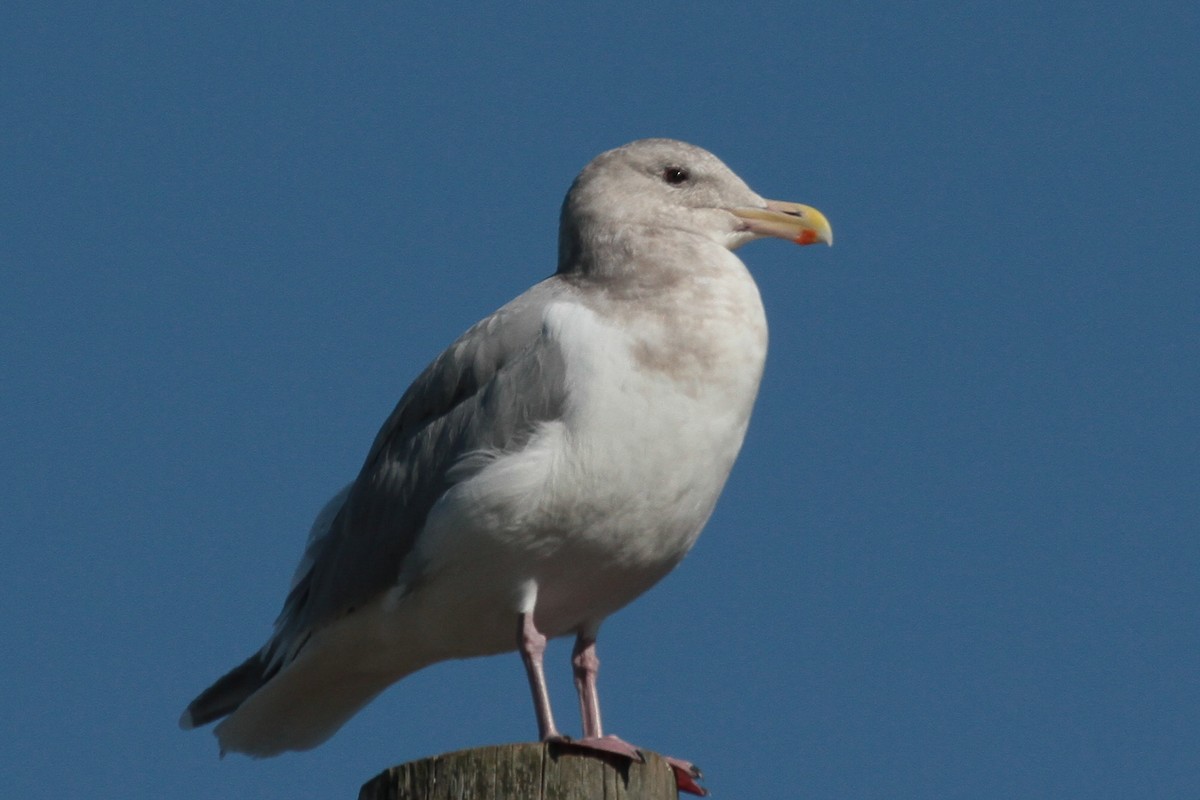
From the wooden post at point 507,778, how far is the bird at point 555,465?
1.51 metres

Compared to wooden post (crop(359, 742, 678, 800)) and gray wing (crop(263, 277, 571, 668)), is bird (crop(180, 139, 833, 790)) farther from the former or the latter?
wooden post (crop(359, 742, 678, 800))

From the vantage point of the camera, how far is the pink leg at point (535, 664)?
7.73 metres

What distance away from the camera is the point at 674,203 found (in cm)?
893

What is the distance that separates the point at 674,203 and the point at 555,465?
1.86m

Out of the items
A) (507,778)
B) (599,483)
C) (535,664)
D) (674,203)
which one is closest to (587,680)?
(535,664)

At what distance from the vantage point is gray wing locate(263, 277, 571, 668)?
791 cm

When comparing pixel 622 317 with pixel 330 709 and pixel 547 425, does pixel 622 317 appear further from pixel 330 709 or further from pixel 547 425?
pixel 330 709

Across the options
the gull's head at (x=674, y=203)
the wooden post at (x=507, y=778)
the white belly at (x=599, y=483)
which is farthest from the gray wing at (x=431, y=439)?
the wooden post at (x=507, y=778)

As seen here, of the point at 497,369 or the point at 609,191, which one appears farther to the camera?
the point at 609,191

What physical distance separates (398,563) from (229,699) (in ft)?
4.77

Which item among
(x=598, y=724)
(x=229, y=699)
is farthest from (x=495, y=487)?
(x=229, y=699)

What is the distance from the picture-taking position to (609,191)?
8938 millimetres

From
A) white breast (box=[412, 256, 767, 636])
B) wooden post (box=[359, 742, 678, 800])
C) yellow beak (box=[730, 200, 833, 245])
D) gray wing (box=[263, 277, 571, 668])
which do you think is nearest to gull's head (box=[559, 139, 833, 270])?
yellow beak (box=[730, 200, 833, 245])

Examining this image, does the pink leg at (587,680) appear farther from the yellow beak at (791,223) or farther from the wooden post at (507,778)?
the wooden post at (507,778)
